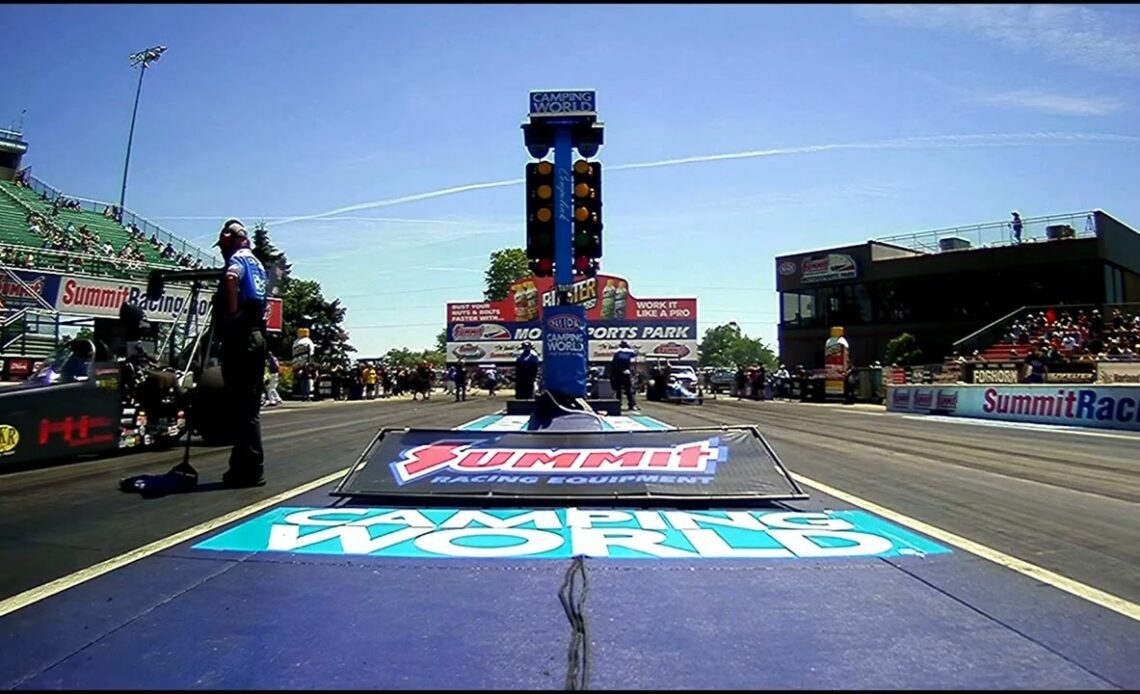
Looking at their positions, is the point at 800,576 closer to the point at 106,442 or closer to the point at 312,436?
the point at 106,442

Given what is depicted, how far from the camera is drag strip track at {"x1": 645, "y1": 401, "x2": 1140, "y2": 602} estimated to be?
15.7 feet

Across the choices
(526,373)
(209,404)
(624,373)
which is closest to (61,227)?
(526,373)

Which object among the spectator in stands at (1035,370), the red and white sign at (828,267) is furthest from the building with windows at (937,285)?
the spectator in stands at (1035,370)

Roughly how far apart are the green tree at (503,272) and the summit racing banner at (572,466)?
92190 mm

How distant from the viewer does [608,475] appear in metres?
6.04

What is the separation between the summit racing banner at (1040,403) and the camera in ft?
54.3

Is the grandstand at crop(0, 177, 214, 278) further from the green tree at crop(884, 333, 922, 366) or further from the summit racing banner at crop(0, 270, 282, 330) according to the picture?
the green tree at crop(884, 333, 922, 366)

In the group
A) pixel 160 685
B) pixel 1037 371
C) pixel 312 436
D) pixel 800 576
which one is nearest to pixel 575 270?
pixel 312 436

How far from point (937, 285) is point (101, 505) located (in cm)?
4697

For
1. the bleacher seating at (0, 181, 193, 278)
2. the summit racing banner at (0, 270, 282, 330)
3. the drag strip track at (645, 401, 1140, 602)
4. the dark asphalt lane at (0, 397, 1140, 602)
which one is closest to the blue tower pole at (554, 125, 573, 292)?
the dark asphalt lane at (0, 397, 1140, 602)

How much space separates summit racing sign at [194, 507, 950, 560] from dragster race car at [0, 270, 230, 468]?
2.42 metres

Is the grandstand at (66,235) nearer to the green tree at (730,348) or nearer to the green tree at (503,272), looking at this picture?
the green tree at (503,272)

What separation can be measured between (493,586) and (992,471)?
6997 millimetres

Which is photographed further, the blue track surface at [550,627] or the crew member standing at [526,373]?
the crew member standing at [526,373]
